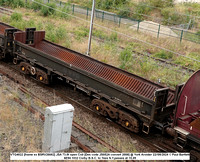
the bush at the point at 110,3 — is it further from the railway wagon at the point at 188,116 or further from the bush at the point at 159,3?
the railway wagon at the point at 188,116

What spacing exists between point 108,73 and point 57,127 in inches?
175

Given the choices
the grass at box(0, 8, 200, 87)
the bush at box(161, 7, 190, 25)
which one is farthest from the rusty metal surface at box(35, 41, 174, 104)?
the bush at box(161, 7, 190, 25)

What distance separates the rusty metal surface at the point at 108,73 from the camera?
10109 mm

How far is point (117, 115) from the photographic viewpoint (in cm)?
941

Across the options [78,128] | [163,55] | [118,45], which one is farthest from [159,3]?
[78,128]

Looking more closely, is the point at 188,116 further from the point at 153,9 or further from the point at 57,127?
the point at 153,9

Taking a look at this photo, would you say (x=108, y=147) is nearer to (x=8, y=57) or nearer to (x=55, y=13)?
(x=8, y=57)

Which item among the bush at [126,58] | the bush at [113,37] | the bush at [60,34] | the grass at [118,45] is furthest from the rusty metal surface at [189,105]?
the bush at [113,37]

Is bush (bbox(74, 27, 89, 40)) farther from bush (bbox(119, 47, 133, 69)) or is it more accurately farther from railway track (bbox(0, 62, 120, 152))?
railway track (bbox(0, 62, 120, 152))

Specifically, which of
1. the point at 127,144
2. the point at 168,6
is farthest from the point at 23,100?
the point at 168,6

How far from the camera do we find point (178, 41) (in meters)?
22.5

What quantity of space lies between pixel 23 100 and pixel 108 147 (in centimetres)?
385

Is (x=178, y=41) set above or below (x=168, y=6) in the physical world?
below

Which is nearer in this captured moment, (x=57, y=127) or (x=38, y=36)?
(x=57, y=127)
